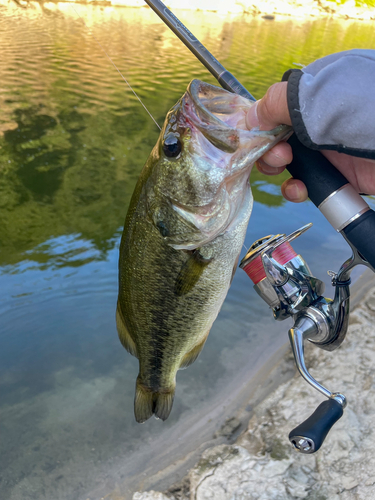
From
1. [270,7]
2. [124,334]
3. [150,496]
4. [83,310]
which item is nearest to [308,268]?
[124,334]

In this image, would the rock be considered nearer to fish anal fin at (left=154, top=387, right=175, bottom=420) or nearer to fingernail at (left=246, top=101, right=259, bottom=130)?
fish anal fin at (left=154, top=387, right=175, bottom=420)

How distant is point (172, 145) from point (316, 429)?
3.80 feet

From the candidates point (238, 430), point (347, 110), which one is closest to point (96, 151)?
point (238, 430)

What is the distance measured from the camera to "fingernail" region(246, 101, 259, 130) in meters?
1.38

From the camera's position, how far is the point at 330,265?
4711 mm

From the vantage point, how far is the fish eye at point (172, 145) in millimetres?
1483

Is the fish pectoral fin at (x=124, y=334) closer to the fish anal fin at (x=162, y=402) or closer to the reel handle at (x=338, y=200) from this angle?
the fish anal fin at (x=162, y=402)

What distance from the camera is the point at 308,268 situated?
1753mm

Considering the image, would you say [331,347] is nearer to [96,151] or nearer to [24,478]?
[24,478]

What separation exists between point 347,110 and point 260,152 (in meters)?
0.32

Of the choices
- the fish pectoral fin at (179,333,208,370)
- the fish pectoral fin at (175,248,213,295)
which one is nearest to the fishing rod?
the fish pectoral fin at (175,248,213,295)

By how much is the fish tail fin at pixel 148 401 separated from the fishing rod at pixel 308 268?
26.1 inches

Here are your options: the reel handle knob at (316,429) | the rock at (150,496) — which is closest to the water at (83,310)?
the rock at (150,496)

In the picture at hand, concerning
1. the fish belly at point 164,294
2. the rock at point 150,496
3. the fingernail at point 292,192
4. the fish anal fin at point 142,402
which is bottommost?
the rock at point 150,496
